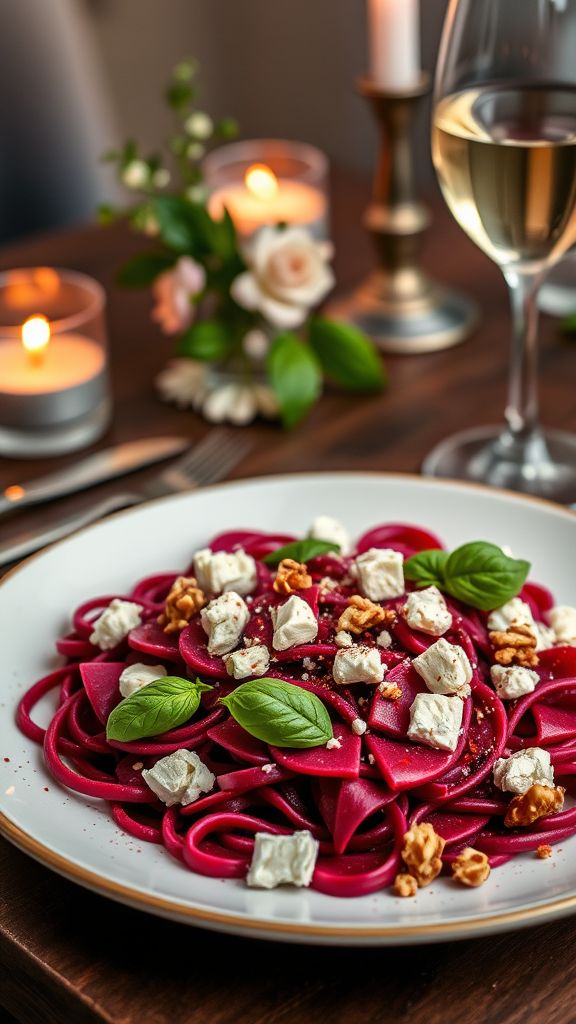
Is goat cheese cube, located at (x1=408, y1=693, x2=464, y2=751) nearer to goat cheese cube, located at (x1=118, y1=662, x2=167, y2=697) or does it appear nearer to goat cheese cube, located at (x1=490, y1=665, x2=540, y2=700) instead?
goat cheese cube, located at (x1=490, y1=665, x2=540, y2=700)

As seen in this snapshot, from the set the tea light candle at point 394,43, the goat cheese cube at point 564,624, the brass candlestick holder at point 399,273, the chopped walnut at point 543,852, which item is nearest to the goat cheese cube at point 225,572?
the goat cheese cube at point 564,624

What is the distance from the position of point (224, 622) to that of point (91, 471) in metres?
0.77

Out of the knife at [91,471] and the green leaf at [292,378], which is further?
the green leaf at [292,378]

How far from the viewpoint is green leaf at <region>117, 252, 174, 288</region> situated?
220cm

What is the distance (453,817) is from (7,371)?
1226 mm

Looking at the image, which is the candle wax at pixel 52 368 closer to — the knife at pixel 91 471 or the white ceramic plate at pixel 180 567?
the knife at pixel 91 471

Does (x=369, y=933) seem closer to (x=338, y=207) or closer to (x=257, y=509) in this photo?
(x=257, y=509)

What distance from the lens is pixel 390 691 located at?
3.80 feet

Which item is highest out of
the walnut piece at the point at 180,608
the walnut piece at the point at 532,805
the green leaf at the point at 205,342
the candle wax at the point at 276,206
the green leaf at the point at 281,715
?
the candle wax at the point at 276,206

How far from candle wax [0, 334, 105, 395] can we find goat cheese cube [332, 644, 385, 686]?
101 centimetres

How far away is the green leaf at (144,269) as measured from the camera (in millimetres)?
2203

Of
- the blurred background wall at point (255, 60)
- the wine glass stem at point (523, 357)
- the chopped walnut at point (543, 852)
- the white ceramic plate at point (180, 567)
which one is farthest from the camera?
the blurred background wall at point (255, 60)

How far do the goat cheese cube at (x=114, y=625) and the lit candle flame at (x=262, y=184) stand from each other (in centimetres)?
122

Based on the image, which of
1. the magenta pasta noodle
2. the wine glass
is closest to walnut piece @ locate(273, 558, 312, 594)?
the magenta pasta noodle
